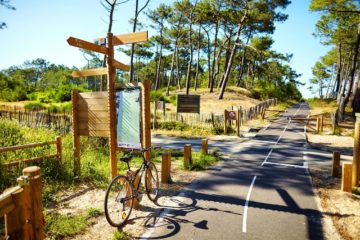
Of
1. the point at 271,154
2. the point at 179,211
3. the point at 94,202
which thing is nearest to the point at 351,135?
the point at 271,154

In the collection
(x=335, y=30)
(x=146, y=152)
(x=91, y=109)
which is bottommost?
(x=146, y=152)

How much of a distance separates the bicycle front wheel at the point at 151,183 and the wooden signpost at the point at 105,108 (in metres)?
0.36

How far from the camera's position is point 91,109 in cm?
743

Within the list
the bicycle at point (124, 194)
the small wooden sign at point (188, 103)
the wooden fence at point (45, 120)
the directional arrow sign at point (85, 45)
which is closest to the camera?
the bicycle at point (124, 194)

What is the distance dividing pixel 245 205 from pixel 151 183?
227 centimetres

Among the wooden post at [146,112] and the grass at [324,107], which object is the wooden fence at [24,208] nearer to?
the wooden post at [146,112]

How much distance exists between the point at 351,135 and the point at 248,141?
8.02 meters

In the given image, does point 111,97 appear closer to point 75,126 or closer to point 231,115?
point 75,126

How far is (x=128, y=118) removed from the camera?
670 cm

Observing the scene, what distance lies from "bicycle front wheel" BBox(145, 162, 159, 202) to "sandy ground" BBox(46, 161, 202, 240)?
172mm

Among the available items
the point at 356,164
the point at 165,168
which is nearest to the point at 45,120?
the point at 165,168

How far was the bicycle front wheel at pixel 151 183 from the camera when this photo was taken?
6406 millimetres

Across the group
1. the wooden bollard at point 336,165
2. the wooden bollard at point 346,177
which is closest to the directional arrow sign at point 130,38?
the wooden bollard at point 346,177

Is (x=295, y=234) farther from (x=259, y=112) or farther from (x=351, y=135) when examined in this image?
(x=259, y=112)
